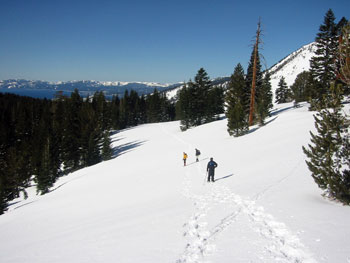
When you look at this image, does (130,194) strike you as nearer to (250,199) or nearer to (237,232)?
(250,199)

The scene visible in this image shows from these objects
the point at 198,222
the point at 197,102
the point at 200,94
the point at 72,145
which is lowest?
the point at 72,145

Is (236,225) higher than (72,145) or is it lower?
higher

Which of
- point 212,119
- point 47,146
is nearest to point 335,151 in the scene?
point 47,146

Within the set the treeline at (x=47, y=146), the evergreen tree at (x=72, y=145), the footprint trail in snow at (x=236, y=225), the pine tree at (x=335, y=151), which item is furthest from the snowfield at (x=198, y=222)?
the evergreen tree at (x=72, y=145)

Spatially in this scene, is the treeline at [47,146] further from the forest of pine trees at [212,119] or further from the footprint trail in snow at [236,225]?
the footprint trail in snow at [236,225]

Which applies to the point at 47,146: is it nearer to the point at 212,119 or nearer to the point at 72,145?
the point at 72,145

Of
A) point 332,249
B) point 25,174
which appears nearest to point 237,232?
point 332,249

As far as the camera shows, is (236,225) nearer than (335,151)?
Yes

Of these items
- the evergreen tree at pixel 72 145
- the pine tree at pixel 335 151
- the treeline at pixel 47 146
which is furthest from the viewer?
the evergreen tree at pixel 72 145

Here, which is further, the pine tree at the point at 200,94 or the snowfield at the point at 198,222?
the pine tree at the point at 200,94

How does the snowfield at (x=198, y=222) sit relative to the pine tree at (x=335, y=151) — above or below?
below

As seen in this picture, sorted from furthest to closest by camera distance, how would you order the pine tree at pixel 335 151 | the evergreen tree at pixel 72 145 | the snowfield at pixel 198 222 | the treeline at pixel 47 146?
the evergreen tree at pixel 72 145 < the treeline at pixel 47 146 < the pine tree at pixel 335 151 < the snowfield at pixel 198 222

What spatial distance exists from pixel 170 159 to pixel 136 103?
68.5 meters

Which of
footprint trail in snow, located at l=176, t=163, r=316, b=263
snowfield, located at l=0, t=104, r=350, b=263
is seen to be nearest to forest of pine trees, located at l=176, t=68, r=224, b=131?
snowfield, located at l=0, t=104, r=350, b=263
